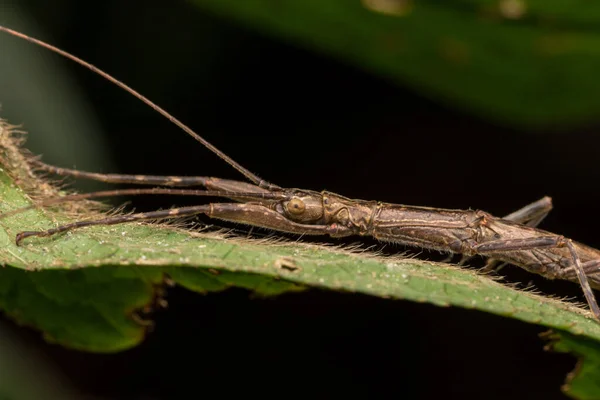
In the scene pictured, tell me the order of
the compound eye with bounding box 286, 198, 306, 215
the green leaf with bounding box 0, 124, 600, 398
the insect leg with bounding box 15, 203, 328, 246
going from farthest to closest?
the compound eye with bounding box 286, 198, 306, 215, the insect leg with bounding box 15, 203, 328, 246, the green leaf with bounding box 0, 124, 600, 398

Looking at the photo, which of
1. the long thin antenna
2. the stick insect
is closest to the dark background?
the stick insect

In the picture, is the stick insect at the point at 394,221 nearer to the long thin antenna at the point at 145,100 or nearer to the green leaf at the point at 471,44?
the long thin antenna at the point at 145,100

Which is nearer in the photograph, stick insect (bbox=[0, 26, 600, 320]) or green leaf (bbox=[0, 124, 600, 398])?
green leaf (bbox=[0, 124, 600, 398])

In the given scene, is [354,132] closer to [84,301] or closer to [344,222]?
[344,222]

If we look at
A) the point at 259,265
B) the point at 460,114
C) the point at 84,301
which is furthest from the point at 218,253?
the point at 460,114

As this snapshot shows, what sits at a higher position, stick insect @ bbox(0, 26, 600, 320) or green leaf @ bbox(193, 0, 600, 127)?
green leaf @ bbox(193, 0, 600, 127)

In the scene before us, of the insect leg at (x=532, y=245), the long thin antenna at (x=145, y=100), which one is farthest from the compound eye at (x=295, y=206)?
the insect leg at (x=532, y=245)

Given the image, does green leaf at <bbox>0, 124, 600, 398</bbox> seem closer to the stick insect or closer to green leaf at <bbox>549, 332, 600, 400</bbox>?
green leaf at <bbox>549, 332, 600, 400</bbox>

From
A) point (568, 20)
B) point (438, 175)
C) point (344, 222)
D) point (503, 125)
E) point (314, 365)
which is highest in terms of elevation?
point (568, 20)
